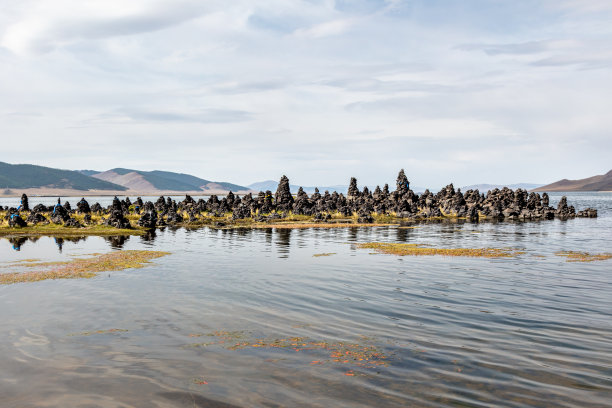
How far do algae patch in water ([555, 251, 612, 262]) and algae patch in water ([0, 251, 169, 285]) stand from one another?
41201mm

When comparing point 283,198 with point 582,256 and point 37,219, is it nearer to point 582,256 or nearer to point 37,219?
point 37,219

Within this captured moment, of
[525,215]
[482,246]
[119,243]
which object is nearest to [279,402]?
[482,246]

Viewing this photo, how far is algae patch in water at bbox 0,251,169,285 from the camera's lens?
3118 cm

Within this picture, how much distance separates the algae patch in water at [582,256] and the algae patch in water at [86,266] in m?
41.2

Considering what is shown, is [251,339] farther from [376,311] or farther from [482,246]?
[482,246]

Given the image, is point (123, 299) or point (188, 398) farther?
point (123, 299)

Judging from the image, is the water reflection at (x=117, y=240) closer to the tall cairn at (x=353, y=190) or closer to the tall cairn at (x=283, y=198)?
the tall cairn at (x=283, y=198)

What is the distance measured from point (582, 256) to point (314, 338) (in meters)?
35.5

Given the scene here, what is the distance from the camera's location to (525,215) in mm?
109250

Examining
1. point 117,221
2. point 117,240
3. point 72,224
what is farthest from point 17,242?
point 117,221

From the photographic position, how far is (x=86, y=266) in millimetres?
35938

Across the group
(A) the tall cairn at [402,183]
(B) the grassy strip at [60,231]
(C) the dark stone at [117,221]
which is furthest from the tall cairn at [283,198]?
(B) the grassy strip at [60,231]

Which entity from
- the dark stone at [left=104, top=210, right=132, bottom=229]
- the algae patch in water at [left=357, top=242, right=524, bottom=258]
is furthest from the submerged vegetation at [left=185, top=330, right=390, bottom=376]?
the dark stone at [left=104, top=210, right=132, bottom=229]

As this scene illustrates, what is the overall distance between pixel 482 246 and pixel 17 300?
4718cm
